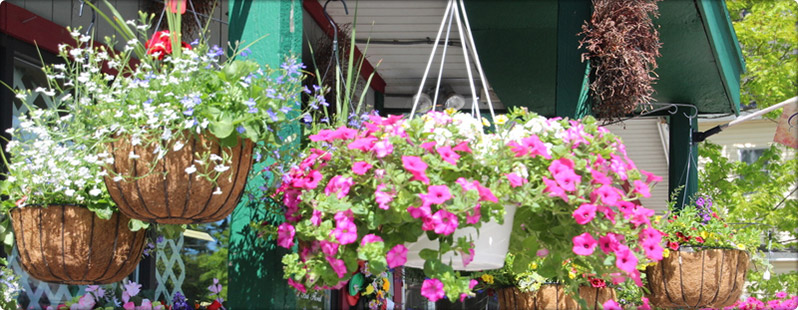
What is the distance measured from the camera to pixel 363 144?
5.93 ft

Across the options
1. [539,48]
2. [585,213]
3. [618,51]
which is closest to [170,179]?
[585,213]

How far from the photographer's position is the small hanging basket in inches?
138

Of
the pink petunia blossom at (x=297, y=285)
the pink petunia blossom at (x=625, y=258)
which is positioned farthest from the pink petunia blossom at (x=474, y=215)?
the pink petunia blossom at (x=297, y=285)

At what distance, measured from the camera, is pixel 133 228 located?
2010 mm

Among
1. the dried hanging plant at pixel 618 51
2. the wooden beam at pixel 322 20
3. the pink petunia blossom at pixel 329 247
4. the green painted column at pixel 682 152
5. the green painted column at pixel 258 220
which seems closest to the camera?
the pink petunia blossom at pixel 329 247

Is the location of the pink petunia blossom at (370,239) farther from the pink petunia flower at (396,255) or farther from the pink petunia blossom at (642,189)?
the pink petunia blossom at (642,189)

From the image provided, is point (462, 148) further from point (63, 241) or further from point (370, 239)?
point (63, 241)

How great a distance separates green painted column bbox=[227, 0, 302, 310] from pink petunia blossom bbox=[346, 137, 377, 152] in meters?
0.35

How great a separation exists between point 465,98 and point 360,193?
164 inches

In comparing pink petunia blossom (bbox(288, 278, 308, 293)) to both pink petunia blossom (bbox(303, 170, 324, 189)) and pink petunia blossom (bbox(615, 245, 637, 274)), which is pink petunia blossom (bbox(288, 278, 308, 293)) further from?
pink petunia blossom (bbox(615, 245, 637, 274))

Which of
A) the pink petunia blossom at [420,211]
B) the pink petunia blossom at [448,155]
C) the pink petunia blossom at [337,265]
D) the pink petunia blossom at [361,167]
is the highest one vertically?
the pink petunia blossom at [448,155]

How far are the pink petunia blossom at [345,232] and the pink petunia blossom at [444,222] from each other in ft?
0.59

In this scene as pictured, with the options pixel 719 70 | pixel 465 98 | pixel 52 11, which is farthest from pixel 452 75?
pixel 52 11

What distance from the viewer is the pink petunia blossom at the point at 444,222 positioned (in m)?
1.70
